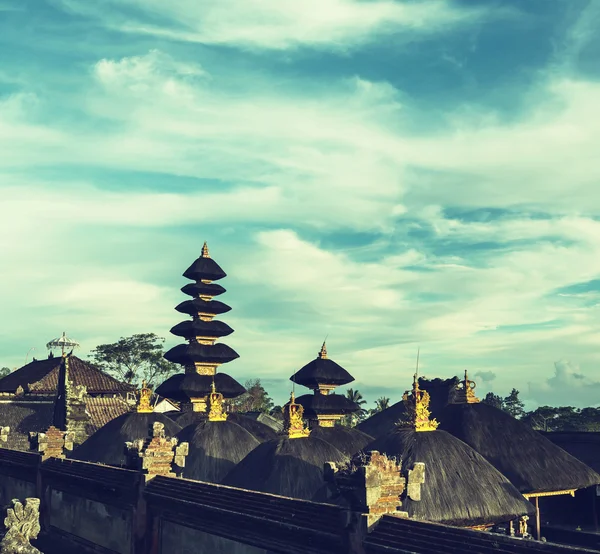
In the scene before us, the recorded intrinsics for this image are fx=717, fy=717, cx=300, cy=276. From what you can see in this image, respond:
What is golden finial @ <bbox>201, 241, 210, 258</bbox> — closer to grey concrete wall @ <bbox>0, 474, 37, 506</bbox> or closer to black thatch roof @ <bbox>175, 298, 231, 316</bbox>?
black thatch roof @ <bbox>175, 298, 231, 316</bbox>

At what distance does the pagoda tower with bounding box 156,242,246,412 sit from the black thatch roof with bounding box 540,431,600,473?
70.8 ft

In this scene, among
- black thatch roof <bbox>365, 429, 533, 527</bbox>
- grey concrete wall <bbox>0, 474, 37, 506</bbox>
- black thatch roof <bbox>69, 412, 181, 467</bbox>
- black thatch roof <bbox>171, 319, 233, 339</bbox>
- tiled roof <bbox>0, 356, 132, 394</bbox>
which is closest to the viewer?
black thatch roof <bbox>365, 429, 533, 527</bbox>

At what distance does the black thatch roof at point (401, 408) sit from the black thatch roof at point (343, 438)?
488 centimetres

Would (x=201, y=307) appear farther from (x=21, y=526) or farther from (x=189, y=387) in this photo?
(x=21, y=526)

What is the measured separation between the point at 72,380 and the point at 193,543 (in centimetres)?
5104

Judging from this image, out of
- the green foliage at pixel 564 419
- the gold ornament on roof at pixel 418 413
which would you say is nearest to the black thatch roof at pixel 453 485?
the gold ornament on roof at pixel 418 413

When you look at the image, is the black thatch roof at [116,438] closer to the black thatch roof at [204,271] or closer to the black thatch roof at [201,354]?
the black thatch roof at [201,354]

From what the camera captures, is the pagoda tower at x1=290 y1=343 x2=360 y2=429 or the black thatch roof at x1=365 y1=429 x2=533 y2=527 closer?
the black thatch roof at x1=365 y1=429 x2=533 y2=527

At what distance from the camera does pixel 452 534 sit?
41.6ft

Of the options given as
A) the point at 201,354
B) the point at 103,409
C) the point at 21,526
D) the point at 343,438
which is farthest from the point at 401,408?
the point at 21,526

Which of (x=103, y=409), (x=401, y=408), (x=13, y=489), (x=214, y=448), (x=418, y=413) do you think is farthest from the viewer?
(x=103, y=409)

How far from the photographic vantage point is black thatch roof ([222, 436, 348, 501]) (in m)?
25.9

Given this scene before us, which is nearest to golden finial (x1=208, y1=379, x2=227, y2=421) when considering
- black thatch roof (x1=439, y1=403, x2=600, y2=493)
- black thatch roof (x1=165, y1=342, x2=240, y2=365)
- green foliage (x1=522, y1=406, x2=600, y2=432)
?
black thatch roof (x1=439, y1=403, x2=600, y2=493)

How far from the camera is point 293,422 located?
1156 inches
